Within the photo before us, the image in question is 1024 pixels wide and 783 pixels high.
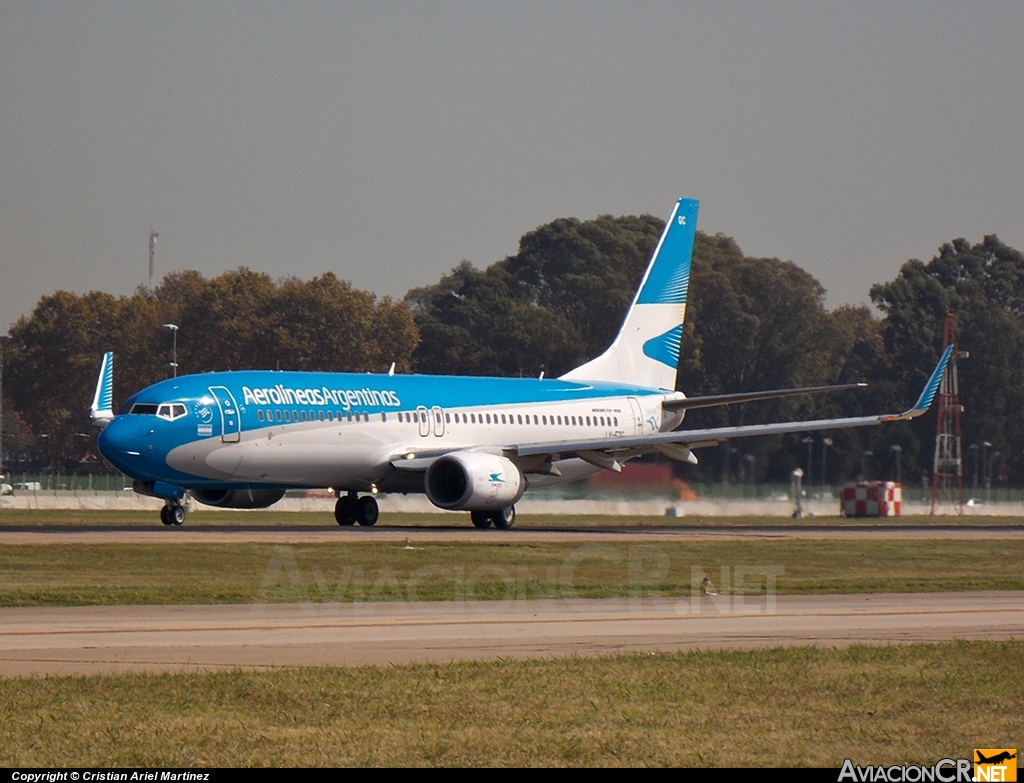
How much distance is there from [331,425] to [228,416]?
3.26 m

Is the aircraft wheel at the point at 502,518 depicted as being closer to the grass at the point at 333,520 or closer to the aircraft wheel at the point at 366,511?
the grass at the point at 333,520

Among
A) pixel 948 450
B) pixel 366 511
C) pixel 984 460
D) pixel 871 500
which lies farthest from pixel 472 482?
pixel 984 460

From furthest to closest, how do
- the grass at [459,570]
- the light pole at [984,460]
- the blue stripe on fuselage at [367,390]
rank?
the light pole at [984,460] < the blue stripe on fuselage at [367,390] < the grass at [459,570]

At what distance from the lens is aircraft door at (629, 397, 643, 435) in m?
53.4

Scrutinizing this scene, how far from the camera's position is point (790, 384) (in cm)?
11994

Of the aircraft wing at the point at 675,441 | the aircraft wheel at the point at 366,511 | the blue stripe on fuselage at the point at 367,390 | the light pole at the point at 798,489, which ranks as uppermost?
the blue stripe on fuselage at the point at 367,390

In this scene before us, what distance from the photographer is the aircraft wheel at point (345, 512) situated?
47594 millimetres

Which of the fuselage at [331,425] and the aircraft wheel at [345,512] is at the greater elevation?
the fuselage at [331,425]

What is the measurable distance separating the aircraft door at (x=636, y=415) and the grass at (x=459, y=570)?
14.3m

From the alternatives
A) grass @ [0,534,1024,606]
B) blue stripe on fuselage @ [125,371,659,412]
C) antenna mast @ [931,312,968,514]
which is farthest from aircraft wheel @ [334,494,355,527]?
antenna mast @ [931,312,968,514]

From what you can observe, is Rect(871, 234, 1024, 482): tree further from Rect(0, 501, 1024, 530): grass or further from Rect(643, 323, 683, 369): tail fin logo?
Rect(643, 323, 683, 369): tail fin logo

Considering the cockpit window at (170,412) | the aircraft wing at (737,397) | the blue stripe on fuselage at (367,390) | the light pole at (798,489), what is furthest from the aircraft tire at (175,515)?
the light pole at (798,489)

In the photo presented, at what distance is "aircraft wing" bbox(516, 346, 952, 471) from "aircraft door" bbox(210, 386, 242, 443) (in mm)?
8631

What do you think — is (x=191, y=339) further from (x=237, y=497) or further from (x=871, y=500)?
(x=237, y=497)
